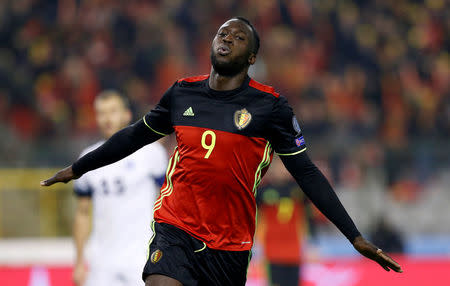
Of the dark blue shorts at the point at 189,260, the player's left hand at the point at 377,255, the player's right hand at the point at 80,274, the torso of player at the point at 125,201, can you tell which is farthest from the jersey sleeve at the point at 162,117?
the player's right hand at the point at 80,274

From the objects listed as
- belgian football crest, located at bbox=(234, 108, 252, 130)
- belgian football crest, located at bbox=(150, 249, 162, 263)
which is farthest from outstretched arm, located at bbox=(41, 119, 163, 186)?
belgian football crest, located at bbox=(150, 249, 162, 263)

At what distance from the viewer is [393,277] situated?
7879 mm

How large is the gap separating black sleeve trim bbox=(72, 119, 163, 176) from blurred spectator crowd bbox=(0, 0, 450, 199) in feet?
23.2

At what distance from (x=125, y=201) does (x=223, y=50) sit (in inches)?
77.7

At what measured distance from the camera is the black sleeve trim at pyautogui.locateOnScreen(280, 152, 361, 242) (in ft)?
12.4

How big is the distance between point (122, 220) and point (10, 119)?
7138mm

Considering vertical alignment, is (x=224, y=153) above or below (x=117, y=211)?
above

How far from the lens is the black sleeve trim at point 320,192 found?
3771 mm

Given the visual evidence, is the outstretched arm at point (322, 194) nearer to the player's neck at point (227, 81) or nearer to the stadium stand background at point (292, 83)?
the player's neck at point (227, 81)

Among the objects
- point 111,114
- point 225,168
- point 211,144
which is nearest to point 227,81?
point 211,144

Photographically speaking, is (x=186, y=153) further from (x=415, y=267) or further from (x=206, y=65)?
(x=206, y=65)

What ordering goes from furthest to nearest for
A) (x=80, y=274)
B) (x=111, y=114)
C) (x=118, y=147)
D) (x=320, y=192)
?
(x=111, y=114) < (x=80, y=274) < (x=118, y=147) < (x=320, y=192)

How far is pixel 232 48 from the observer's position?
12.4 ft

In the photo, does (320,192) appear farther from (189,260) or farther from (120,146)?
(120,146)
